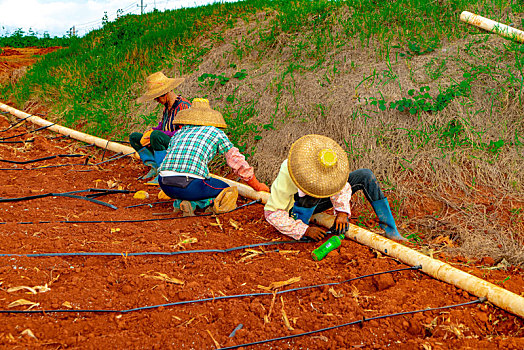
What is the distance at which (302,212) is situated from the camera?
293cm

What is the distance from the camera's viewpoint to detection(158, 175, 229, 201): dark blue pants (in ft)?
11.3

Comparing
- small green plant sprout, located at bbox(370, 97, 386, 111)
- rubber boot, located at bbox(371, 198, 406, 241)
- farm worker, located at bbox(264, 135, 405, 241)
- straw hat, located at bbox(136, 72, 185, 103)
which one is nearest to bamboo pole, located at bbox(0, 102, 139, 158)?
straw hat, located at bbox(136, 72, 185, 103)

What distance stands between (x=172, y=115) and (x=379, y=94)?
2249 mm

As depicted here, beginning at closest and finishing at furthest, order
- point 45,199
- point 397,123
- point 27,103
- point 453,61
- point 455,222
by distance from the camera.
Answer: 1. point 455,222
2. point 45,199
3. point 397,123
4. point 453,61
5. point 27,103

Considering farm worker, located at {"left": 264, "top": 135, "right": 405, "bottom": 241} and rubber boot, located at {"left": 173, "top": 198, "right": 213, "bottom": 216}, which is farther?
rubber boot, located at {"left": 173, "top": 198, "right": 213, "bottom": 216}

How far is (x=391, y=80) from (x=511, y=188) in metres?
1.74

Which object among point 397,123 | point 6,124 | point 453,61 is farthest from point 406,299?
point 6,124

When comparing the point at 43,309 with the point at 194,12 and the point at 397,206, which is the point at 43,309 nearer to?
the point at 397,206

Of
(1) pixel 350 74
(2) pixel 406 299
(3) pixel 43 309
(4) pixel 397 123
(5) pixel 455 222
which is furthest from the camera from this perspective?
(1) pixel 350 74

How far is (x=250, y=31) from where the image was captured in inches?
271

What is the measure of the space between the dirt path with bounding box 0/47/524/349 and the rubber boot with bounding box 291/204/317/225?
22cm

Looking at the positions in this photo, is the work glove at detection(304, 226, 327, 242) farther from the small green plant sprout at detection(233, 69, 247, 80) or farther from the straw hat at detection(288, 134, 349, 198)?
the small green plant sprout at detection(233, 69, 247, 80)

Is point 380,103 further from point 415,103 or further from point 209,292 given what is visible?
point 209,292

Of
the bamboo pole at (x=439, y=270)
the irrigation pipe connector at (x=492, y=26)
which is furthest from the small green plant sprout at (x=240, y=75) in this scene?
the bamboo pole at (x=439, y=270)
